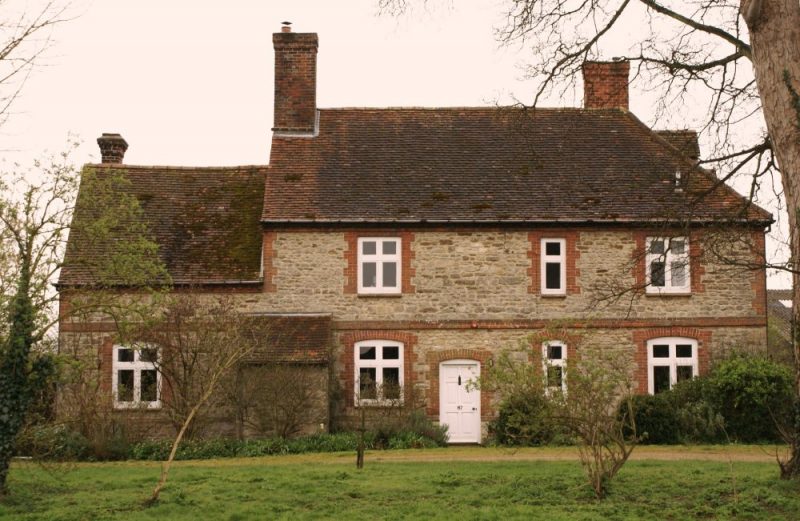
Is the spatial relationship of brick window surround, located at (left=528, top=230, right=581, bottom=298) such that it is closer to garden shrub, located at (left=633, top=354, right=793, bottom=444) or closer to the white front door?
the white front door

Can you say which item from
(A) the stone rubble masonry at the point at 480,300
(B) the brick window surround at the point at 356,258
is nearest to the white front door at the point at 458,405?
(A) the stone rubble masonry at the point at 480,300

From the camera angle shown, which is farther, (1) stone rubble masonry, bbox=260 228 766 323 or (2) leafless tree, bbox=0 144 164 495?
(1) stone rubble masonry, bbox=260 228 766 323

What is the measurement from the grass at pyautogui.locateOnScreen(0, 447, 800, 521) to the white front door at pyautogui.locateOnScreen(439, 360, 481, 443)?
6.75 meters

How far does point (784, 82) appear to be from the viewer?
1350cm

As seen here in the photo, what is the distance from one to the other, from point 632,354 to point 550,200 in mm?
4444

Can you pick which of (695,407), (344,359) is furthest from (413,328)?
(695,407)

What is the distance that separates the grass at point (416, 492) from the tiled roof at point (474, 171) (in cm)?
895

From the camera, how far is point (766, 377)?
74.5ft

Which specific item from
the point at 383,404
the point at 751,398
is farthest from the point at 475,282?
the point at 751,398

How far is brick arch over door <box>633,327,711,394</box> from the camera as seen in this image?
1001 inches

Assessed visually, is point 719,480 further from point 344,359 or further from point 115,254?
point 344,359

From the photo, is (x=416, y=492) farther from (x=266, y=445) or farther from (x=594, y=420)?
(x=266, y=445)

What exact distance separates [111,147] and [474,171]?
11.5m

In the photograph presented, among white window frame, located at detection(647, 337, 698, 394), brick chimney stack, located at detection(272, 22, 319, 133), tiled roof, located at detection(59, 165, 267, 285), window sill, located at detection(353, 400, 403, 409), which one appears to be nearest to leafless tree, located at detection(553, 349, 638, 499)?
window sill, located at detection(353, 400, 403, 409)
